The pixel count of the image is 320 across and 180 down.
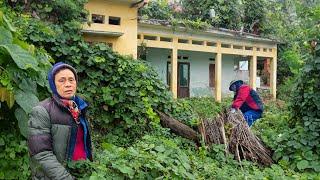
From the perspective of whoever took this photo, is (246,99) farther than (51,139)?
Yes

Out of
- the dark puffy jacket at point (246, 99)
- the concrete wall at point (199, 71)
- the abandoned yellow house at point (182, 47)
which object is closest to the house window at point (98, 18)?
the abandoned yellow house at point (182, 47)

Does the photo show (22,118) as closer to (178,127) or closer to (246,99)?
(178,127)

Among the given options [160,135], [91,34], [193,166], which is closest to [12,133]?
[193,166]

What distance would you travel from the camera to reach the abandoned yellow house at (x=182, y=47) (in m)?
13.3

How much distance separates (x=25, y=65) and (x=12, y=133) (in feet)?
2.58

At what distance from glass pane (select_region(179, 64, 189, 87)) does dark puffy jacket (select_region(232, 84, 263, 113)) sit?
405 inches

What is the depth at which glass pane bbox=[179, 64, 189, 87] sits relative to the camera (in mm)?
18594

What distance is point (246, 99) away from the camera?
8.25 metres

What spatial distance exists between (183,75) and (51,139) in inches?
622

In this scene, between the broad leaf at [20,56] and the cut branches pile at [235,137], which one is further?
the cut branches pile at [235,137]

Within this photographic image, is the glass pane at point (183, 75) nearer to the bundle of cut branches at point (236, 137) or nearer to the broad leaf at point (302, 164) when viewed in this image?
the bundle of cut branches at point (236, 137)

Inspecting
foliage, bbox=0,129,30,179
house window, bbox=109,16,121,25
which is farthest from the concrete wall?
foliage, bbox=0,129,30,179

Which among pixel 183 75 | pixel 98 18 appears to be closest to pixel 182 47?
pixel 183 75

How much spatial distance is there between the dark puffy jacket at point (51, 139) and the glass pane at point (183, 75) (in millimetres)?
15458
